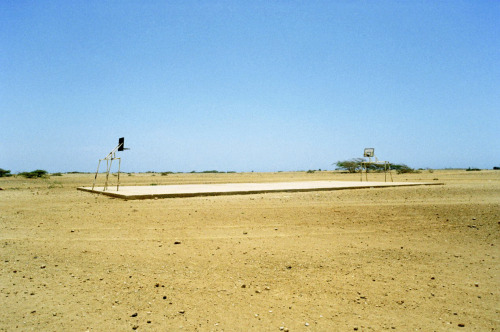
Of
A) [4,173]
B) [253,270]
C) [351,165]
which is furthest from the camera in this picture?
[351,165]

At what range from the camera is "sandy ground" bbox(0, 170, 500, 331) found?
11.7 feet

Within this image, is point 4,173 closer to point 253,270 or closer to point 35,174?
point 35,174

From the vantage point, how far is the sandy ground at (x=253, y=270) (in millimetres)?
3553

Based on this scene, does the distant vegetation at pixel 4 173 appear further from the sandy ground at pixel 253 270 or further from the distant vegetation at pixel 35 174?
the sandy ground at pixel 253 270

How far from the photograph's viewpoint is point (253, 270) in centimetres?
483

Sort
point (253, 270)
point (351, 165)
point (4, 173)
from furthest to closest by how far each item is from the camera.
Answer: point (351, 165)
point (4, 173)
point (253, 270)

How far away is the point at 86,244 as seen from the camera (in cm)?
604

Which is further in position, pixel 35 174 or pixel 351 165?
pixel 351 165

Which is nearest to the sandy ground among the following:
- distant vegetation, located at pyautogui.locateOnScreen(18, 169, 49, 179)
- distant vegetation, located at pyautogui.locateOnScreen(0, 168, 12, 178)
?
distant vegetation, located at pyautogui.locateOnScreen(18, 169, 49, 179)

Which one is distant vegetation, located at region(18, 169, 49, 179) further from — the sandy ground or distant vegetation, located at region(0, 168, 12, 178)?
the sandy ground

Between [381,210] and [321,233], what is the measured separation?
2.77 m

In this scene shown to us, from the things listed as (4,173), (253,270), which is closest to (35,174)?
(4,173)

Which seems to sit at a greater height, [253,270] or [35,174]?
[35,174]

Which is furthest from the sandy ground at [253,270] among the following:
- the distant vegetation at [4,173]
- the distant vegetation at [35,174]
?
the distant vegetation at [4,173]
